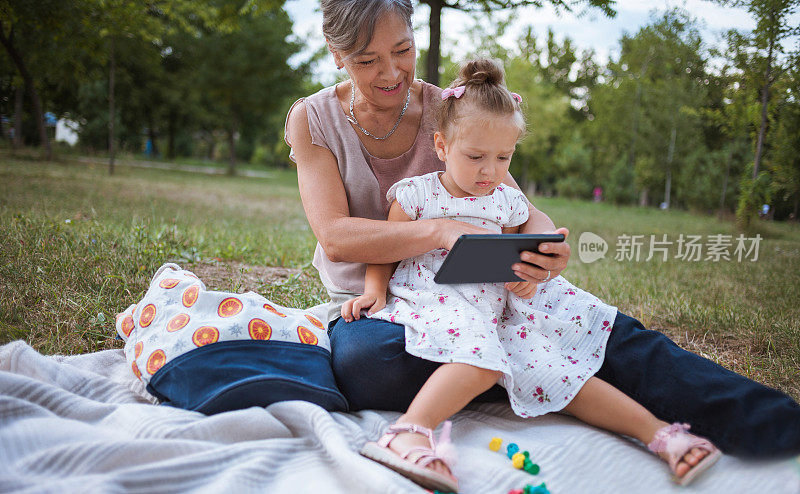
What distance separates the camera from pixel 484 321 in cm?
191

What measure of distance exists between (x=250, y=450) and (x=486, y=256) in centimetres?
86

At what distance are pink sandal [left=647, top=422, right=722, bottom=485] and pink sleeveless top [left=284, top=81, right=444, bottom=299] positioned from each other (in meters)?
1.17

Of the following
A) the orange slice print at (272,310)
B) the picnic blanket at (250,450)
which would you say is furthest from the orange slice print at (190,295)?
the picnic blanket at (250,450)

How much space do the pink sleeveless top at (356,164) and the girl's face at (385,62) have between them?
6.9 inches

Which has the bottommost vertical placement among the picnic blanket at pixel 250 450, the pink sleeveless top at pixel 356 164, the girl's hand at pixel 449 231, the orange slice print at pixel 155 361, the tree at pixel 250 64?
the picnic blanket at pixel 250 450

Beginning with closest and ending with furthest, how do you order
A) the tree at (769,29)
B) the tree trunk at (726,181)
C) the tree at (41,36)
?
the tree at (769,29)
the tree at (41,36)
the tree trunk at (726,181)

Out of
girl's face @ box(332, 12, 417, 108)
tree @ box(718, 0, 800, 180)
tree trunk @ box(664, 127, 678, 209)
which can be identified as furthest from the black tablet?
tree trunk @ box(664, 127, 678, 209)

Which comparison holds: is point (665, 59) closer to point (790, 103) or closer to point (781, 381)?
point (790, 103)

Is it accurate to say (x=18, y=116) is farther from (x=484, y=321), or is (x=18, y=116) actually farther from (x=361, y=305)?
(x=484, y=321)

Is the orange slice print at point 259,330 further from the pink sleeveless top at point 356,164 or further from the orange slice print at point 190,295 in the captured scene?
the pink sleeveless top at point 356,164

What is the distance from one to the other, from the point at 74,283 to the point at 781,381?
10.8 ft

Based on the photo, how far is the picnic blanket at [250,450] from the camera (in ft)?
4.37

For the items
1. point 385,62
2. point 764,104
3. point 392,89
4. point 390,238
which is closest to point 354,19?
point 385,62

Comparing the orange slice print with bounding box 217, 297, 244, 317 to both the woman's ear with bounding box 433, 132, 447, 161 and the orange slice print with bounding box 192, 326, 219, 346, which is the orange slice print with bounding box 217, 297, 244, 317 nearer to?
the orange slice print with bounding box 192, 326, 219, 346
